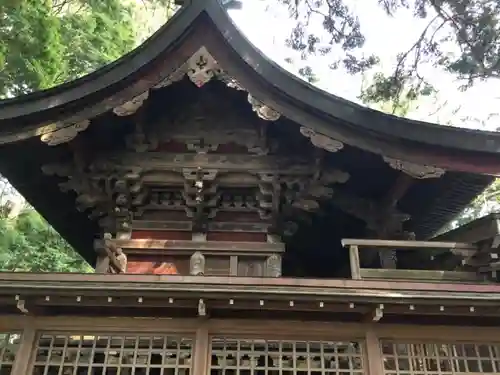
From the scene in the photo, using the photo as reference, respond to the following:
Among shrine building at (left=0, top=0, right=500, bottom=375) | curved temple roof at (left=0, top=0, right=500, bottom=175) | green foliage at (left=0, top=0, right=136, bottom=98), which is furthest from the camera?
green foliage at (left=0, top=0, right=136, bottom=98)

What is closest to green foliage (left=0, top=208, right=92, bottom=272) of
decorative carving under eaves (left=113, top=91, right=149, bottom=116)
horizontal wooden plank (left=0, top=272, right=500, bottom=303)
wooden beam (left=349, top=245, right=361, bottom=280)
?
decorative carving under eaves (left=113, top=91, right=149, bottom=116)

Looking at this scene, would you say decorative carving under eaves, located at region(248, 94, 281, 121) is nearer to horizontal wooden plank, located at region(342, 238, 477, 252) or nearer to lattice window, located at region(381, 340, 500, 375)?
horizontal wooden plank, located at region(342, 238, 477, 252)

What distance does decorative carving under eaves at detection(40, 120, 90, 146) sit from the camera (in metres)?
6.18

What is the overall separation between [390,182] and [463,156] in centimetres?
125

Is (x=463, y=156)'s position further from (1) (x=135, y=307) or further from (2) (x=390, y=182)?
(1) (x=135, y=307)

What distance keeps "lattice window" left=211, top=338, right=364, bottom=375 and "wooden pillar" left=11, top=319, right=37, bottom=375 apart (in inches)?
74.6

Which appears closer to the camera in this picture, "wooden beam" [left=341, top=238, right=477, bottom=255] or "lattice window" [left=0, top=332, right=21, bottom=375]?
"lattice window" [left=0, top=332, right=21, bottom=375]

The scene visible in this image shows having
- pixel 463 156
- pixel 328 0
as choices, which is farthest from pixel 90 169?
pixel 328 0

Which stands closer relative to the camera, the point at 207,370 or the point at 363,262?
the point at 207,370

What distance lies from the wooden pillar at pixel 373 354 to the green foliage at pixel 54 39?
32.3ft

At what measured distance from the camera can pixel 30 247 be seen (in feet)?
52.2

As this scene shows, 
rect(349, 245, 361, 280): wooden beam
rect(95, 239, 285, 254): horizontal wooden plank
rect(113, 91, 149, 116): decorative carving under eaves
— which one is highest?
rect(113, 91, 149, 116): decorative carving under eaves

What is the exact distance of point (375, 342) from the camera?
18.2 ft

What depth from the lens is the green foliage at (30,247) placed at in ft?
49.5
